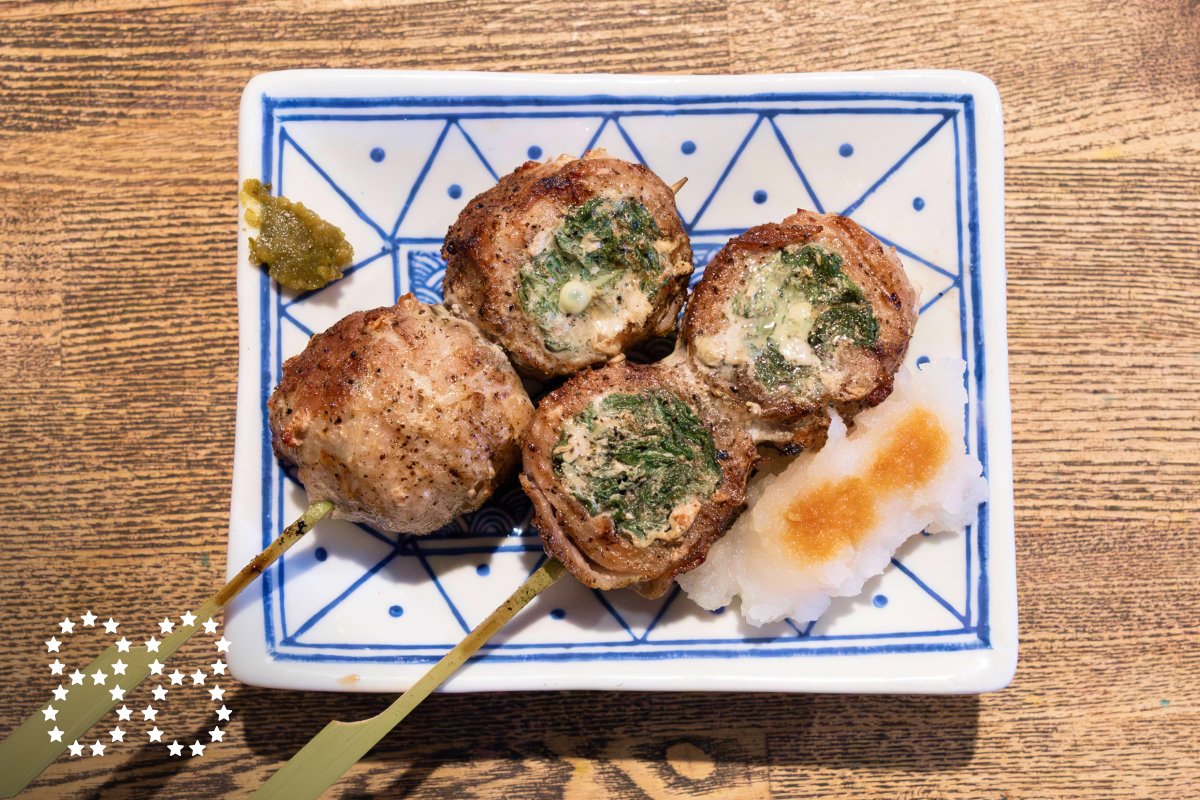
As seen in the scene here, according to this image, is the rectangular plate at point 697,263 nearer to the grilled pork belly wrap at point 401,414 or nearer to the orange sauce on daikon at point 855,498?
the orange sauce on daikon at point 855,498

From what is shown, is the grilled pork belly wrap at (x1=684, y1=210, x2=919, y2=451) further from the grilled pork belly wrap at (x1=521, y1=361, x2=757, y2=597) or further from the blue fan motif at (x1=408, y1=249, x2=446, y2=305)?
the blue fan motif at (x1=408, y1=249, x2=446, y2=305)

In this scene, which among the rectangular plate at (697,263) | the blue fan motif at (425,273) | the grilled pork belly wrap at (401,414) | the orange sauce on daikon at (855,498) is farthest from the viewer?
the blue fan motif at (425,273)

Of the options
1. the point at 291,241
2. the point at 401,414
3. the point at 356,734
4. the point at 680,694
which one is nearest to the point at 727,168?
the point at 401,414

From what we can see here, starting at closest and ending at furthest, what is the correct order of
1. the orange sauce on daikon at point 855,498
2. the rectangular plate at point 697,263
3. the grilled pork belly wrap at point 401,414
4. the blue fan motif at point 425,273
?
the grilled pork belly wrap at point 401,414 → the orange sauce on daikon at point 855,498 → the rectangular plate at point 697,263 → the blue fan motif at point 425,273

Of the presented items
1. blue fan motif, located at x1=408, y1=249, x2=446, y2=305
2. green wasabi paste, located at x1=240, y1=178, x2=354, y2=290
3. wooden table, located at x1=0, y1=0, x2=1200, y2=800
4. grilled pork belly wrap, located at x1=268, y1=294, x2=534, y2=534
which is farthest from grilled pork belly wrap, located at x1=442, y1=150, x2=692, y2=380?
Answer: wooden table, located at x1=0, y1=0, x2=1200, y2=800

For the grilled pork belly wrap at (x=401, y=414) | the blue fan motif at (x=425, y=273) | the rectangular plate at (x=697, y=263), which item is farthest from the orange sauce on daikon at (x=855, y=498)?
the blue fan motif at (x=425, y=273)

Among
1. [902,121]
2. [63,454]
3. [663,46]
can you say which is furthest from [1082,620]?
[63,454]

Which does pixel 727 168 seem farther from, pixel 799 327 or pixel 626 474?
pixel 626 474

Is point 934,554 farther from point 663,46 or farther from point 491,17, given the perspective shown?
point 491,17
